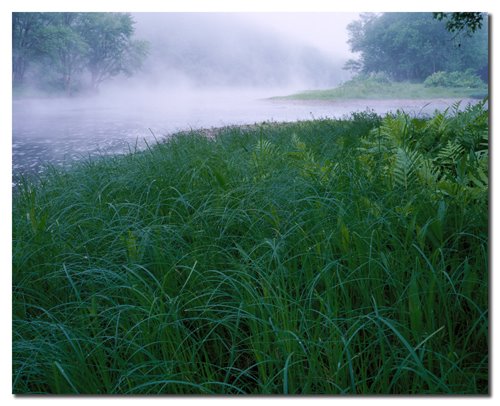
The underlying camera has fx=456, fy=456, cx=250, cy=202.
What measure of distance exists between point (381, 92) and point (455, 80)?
47 cm

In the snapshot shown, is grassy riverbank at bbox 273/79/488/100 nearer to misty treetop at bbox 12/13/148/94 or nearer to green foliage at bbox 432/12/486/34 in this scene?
A: green foliage at bbox 432/12/486/34

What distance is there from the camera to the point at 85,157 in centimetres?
275

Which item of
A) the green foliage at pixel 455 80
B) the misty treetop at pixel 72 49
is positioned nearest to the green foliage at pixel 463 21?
the green foliage at pixel 455 80

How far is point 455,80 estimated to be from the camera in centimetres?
231

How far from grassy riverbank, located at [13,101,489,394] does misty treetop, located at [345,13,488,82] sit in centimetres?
34

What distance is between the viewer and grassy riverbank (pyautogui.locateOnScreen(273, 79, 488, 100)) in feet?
8.01

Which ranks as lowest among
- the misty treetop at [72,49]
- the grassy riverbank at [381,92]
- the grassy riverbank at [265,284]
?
the grassy riverbank at [265,284]

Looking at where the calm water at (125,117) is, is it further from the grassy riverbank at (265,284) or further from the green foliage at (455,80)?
the grassy riverbank at (265,284)

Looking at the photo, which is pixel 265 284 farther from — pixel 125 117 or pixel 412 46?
pixel 412 46

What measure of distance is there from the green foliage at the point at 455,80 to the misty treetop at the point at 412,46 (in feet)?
0.08

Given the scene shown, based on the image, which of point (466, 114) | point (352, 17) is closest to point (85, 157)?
point (352, 17)

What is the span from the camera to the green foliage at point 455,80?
2.14 meters

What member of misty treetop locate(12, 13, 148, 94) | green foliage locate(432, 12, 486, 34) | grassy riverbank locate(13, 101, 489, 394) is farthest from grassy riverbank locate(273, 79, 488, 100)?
misty treetop locate(12, 13, 148, 94)
